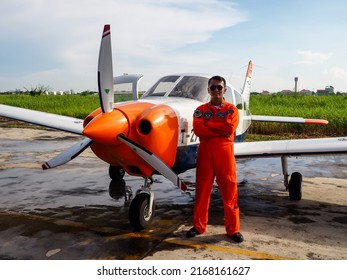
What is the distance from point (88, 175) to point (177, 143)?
4.47 meters

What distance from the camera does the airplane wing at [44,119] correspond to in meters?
7.68

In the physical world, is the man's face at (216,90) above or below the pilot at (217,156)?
above

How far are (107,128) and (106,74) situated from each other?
774 mm

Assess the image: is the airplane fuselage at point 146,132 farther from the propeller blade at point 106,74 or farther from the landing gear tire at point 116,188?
the landing gear tire at point 116,188

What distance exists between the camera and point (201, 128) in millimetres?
4656

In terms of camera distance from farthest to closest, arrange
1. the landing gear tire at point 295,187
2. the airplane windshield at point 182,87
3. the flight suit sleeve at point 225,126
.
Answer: the landing gear tire at point 295,187, the airplane windshield at point 182,87, the flight suit sleeve at point 225,126

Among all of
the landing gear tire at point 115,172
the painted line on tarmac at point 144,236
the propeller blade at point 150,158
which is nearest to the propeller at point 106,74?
the propeller blade at point 150,158

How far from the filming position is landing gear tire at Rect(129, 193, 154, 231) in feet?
15.9

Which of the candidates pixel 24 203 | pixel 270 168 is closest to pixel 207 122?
pixel 24 203

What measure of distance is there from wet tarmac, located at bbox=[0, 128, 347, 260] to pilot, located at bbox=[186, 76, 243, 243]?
28 centimetres

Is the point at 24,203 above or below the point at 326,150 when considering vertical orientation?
below

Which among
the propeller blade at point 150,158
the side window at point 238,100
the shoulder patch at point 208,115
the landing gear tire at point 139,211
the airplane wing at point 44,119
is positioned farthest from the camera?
the airplane wing at point 44,119
